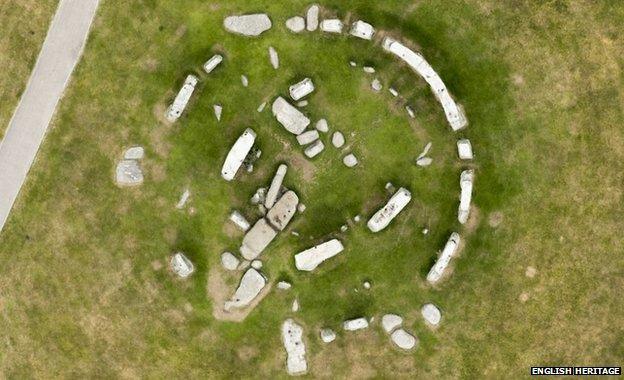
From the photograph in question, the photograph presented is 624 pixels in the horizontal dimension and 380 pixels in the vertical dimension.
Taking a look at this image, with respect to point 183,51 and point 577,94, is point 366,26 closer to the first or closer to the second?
point 183,51

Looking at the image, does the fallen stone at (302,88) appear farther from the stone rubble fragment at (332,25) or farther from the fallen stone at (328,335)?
the fallen stone at (328,335)

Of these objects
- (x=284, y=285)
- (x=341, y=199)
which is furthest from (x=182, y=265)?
(x=341, y=199)

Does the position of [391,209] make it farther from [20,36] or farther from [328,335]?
[20,36]

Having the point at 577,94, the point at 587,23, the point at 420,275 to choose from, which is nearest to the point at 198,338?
the point at 420,275

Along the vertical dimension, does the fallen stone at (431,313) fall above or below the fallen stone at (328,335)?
below

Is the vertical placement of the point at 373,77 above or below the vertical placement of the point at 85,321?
above

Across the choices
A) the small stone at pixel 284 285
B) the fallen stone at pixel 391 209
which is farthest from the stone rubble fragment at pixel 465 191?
the small stone at pixel 284 285
